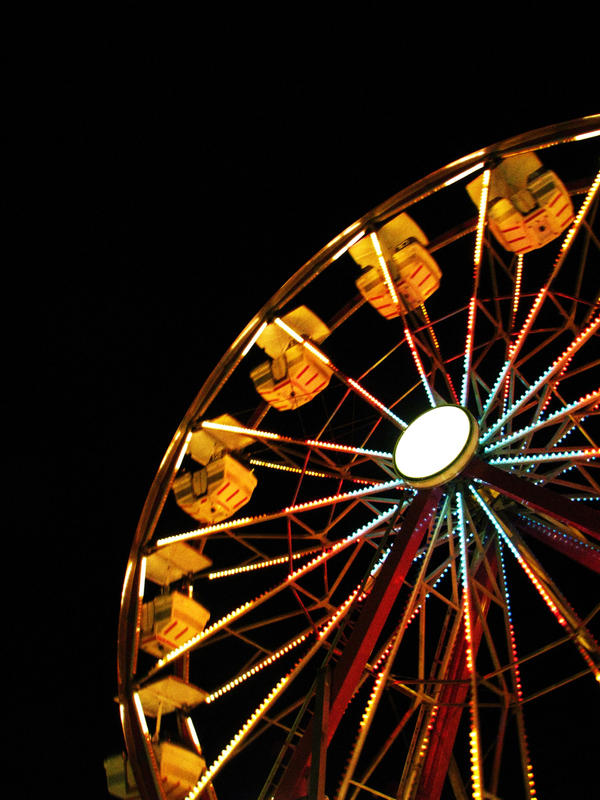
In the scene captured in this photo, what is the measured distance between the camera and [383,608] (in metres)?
6.78

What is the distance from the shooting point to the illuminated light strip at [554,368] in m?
7.49

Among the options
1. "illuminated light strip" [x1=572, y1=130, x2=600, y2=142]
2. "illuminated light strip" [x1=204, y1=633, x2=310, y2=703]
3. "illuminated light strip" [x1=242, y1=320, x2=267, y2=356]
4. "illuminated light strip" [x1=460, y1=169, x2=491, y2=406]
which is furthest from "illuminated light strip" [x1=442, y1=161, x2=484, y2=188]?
"illuminated light strip" [x1=204, y1=633, x2=310, y2=703]

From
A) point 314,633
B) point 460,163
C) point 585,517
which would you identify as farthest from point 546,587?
point 460,163

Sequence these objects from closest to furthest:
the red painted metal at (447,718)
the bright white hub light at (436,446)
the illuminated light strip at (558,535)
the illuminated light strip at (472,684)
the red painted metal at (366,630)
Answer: the illuminated light strip at (472,684)
the red painted metal at (366,630)
the illuminated light strip at (558,535)
the red painted metal at (447,718)
the bright white hub light at (436,446)

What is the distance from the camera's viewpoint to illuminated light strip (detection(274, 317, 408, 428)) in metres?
8.52

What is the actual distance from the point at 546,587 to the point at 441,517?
4.01ft

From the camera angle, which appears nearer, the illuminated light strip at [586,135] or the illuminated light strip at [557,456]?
the illuminated light strip at [557,456]

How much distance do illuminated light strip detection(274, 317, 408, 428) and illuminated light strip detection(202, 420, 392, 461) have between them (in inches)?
17.4

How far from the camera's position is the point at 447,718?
755 centimetres

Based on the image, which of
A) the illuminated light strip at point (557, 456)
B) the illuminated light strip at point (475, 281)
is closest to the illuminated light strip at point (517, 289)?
the illuminated light strip at point (475, 281)

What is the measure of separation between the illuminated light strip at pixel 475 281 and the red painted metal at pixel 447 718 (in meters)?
1.75

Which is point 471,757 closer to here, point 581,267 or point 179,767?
point 179,767

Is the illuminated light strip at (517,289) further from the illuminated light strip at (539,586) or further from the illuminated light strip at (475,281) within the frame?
the illuminated light strip at (539,586)

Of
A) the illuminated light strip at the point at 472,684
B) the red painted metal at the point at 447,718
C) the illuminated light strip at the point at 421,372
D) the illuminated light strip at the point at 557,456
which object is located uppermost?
the illuminated light strip at the point at 421,372
